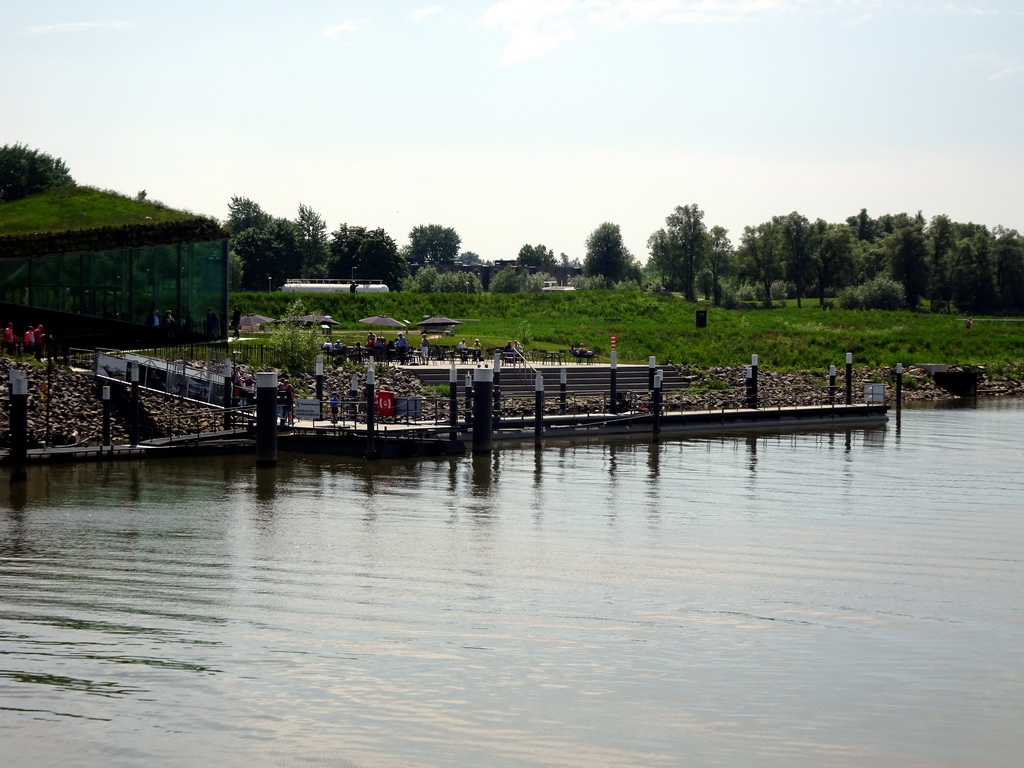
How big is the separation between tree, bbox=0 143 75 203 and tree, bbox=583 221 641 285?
9114cm

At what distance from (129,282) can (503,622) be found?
30361mm

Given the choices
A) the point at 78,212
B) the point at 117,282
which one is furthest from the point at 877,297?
the point at 117,282

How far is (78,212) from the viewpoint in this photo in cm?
4538

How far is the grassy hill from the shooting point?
43844 millimetres

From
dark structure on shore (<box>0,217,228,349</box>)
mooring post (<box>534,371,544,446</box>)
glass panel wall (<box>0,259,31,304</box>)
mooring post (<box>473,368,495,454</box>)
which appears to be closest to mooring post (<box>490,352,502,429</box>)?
mooring post (<box>534,371,544,446</box>)

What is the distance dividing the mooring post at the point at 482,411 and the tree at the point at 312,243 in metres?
92.9

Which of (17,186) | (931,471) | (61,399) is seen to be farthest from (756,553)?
(17,186)

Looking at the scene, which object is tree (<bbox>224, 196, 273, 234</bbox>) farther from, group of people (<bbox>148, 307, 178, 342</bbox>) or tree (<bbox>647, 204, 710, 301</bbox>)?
group of people (<bbox>148, 307, 178, 342</bbox>)

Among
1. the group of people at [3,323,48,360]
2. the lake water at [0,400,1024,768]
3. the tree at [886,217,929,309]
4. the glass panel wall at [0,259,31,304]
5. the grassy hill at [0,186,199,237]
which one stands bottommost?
the lake water at [0,400,1024,768]

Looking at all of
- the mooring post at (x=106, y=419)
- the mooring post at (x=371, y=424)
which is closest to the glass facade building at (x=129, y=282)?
the mooring post at (x=106, y=419)

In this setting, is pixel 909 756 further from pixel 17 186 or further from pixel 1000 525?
pixel 17 186

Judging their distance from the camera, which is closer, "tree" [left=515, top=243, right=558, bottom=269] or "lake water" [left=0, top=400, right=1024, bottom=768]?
"lake water" [left=0, top=400, right=1024, bottom=768]

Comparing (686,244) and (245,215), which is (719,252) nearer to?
(686,244)

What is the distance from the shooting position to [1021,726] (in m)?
13.7
